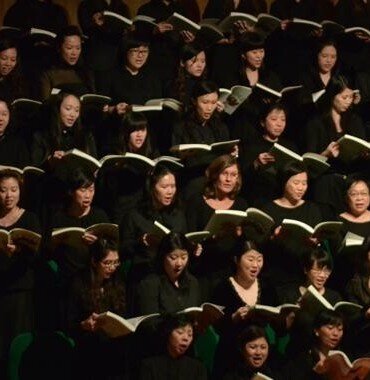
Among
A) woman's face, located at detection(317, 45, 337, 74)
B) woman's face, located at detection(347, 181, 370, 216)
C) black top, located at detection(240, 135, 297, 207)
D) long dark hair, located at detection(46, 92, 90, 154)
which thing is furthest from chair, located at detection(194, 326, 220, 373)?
woman's face, located at detection(317, 45, 337, 74)

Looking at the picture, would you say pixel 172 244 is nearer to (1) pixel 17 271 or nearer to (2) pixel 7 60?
(1) pixel 17 271

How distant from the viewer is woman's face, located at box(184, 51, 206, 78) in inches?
187

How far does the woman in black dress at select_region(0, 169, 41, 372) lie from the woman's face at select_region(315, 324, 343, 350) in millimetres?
1011

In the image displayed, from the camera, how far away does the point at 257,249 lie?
393cm

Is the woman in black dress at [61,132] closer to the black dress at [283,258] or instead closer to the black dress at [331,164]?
the black dress at [283,258]

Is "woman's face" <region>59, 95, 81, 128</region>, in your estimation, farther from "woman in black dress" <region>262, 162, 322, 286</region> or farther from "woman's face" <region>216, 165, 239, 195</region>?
"woman in black dress" <region>262, 162, 322, 286</region>

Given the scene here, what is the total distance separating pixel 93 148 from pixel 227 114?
0.67m

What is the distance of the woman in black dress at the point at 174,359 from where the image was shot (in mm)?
3564

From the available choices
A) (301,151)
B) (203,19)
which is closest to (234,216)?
(301,151)

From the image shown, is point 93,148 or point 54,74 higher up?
point 54,74

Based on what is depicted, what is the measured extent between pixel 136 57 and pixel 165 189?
0.89 meters

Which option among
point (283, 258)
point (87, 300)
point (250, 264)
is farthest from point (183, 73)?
point (87, 300)

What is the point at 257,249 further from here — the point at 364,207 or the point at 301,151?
the point at 301,151

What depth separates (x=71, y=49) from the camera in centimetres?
462
